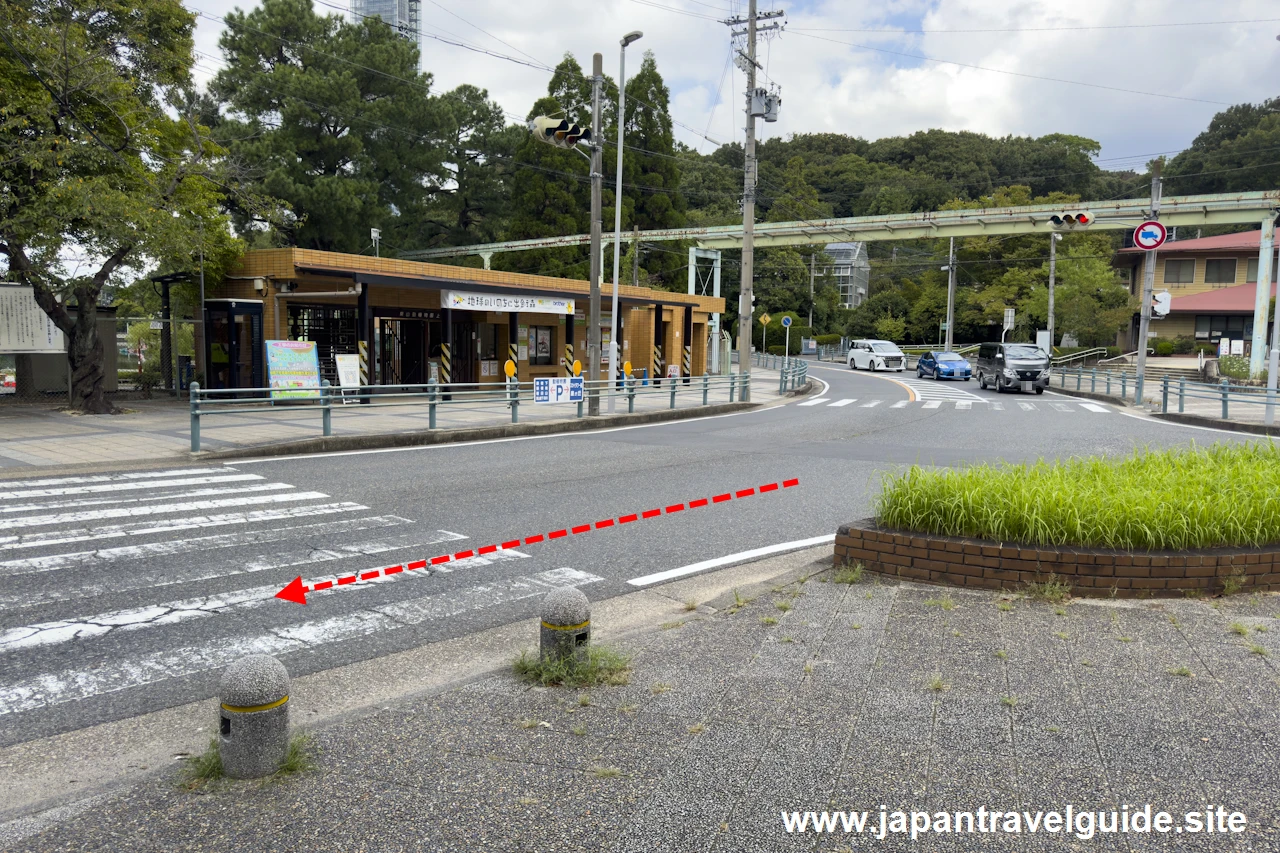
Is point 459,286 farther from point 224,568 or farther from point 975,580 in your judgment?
point 975,580

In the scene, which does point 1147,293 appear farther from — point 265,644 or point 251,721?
point 251,721

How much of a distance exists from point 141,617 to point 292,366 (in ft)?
46.1

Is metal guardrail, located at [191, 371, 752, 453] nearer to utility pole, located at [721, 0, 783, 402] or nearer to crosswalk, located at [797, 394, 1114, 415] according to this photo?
utility pole, located at [721, 0, 783, 402]

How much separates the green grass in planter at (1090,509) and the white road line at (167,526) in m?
5.92

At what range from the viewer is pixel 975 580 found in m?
6.02

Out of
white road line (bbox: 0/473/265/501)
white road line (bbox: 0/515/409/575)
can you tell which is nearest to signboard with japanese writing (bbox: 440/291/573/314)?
white road line (bbox: 0/473/265/501)

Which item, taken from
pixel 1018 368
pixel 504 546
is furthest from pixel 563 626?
pixel 1018 368

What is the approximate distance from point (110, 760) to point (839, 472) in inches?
399

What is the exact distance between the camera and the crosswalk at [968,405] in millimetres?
25341

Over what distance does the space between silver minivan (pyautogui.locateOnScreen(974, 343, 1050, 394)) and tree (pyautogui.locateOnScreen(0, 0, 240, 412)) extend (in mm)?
27998

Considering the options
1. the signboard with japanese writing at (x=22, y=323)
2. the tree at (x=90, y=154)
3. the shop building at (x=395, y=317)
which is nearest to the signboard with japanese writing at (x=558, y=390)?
the shop building at (x=395, y=317)

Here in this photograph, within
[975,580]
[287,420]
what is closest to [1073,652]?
[975,580]

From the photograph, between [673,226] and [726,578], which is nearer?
[726,578]

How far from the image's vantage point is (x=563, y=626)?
4566 mm
